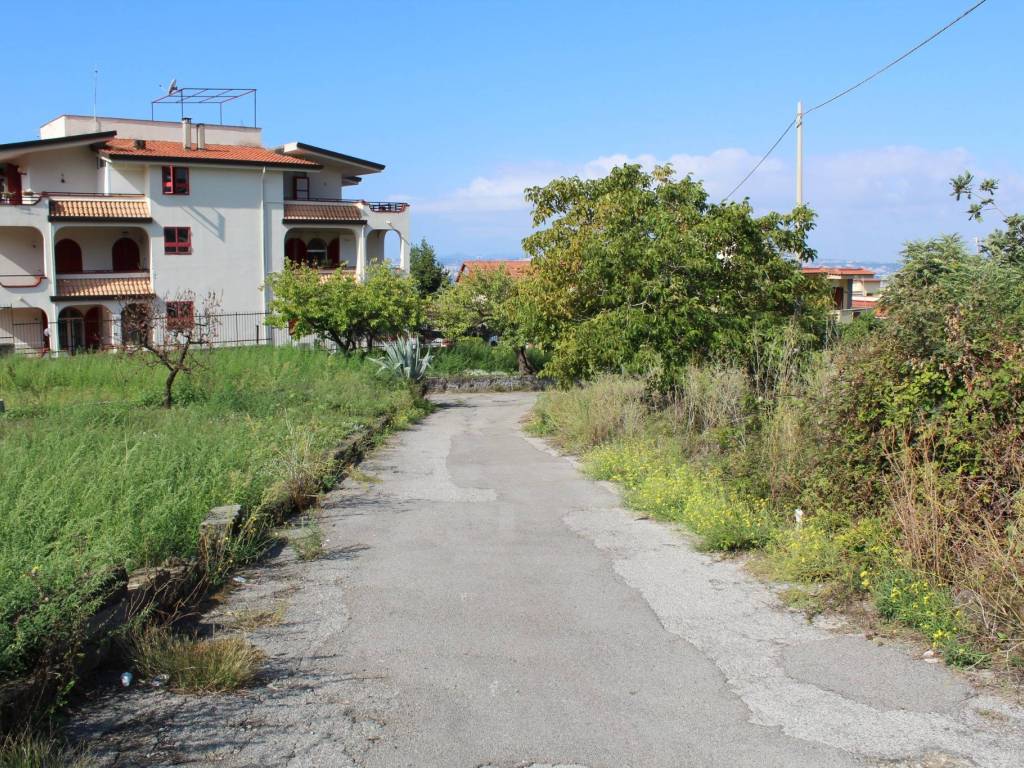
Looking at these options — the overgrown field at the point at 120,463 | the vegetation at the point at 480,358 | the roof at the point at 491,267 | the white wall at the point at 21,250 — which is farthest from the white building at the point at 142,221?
the overgrown field at the point at 120,463

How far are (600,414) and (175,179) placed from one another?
32.2 meters

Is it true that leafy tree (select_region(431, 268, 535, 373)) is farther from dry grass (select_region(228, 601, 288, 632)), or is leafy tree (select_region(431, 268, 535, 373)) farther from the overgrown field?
dry grass (select_region(228, 601, 288, 632))

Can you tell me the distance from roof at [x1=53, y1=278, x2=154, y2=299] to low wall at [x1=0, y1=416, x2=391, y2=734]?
33615 millimetres

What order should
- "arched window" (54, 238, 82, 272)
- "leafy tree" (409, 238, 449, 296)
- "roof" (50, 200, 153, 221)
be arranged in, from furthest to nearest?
"leafy tree" (409, 238, 449, 296) < "arched window" (54, 238, 82, 272) < "roof" (50, 200, 153, 221)

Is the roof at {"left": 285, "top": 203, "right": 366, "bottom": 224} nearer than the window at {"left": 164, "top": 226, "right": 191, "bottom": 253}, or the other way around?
the window at {"left": 164, "top": 226, "right": 191, "bottom": 253}

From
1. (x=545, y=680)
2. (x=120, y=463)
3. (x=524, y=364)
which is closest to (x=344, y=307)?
(x=524, y=364)

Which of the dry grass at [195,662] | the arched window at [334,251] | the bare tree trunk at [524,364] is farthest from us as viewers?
the arched window at [334,251]

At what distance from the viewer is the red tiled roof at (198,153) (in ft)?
136

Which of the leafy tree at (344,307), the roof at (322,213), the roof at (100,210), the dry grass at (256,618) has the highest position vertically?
the roof at (322,213)

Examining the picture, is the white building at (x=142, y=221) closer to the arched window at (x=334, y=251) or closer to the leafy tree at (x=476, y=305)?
the arched window at (x=334, y=251)

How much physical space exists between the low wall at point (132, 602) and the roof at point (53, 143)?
36.9m

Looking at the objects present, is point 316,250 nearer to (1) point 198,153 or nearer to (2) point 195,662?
(1) point 198,153

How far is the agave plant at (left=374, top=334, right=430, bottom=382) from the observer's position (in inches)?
998

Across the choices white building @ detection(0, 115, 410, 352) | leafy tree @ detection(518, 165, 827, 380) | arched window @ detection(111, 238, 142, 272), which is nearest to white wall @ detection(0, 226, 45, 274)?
white building @ detection(0, 115, 410, 352)
